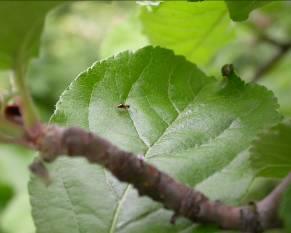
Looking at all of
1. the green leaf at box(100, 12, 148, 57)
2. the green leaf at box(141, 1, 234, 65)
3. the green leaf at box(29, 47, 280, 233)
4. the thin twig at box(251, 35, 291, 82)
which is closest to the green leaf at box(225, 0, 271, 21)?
the green leaf at box(29, 47, 280, 233)

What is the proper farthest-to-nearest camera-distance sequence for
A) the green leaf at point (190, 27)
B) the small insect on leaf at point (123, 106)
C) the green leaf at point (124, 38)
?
the green leaf at point (124, 38), the green leaf at point (190, 27), the small insect on leaf at point (123, 106)

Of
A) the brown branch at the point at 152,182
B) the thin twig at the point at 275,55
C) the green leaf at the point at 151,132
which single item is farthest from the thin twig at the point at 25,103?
the thin twig at the point at 275,55

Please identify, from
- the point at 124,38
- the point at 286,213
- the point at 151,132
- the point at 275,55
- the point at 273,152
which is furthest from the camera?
the point at 275,55

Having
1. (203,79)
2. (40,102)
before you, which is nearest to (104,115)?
(203,79)

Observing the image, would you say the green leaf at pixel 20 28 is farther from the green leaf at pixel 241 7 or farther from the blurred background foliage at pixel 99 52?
the green leaf at pixel 241 7

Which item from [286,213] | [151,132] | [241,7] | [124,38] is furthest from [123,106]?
[124,38]

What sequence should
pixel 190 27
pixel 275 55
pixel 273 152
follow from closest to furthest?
1. pixel 273 152
2. pixel 190 27
3. pixel 275 55

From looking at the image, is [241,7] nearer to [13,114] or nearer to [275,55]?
[13,114]
